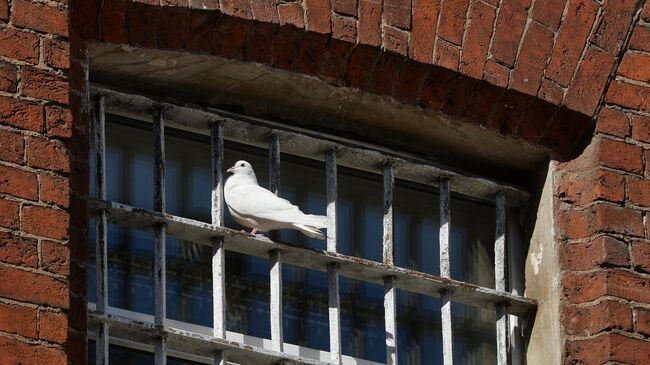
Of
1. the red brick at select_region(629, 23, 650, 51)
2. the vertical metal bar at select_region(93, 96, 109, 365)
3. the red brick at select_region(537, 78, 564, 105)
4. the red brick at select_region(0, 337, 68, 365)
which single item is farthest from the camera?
the red brick at select_region(629, 23, 650, 51)

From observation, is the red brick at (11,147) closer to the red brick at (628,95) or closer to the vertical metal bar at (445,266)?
the vertical metal bar at (445,266)

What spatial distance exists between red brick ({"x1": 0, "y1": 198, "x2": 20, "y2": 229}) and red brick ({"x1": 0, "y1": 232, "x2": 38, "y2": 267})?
3 centimetres

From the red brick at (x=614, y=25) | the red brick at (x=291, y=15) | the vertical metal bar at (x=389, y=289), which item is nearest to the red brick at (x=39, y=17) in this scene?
the red brick at (x=291, y=15)

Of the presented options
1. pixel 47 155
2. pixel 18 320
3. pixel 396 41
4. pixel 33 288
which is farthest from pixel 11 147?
pixel 396 41

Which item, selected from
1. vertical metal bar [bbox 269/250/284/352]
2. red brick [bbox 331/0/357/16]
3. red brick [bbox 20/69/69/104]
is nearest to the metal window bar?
vertical metal bar [bbox 269/250/284/352]

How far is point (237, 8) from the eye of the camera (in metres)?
6.82

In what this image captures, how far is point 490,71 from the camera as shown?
23.6 feet

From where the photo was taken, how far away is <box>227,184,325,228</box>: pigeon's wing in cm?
677

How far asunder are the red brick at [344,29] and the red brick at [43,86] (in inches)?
44.7

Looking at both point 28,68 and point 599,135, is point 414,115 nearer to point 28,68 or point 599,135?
point 599,135

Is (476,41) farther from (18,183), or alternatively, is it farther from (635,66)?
(18,183)

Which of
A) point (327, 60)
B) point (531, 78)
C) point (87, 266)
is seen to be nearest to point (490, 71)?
point (531, 78)

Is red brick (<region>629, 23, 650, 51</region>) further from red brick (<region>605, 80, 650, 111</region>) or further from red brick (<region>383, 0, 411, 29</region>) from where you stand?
red brick (<region>383, 0, 411, 29</region>)

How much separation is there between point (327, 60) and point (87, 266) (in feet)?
4.24
